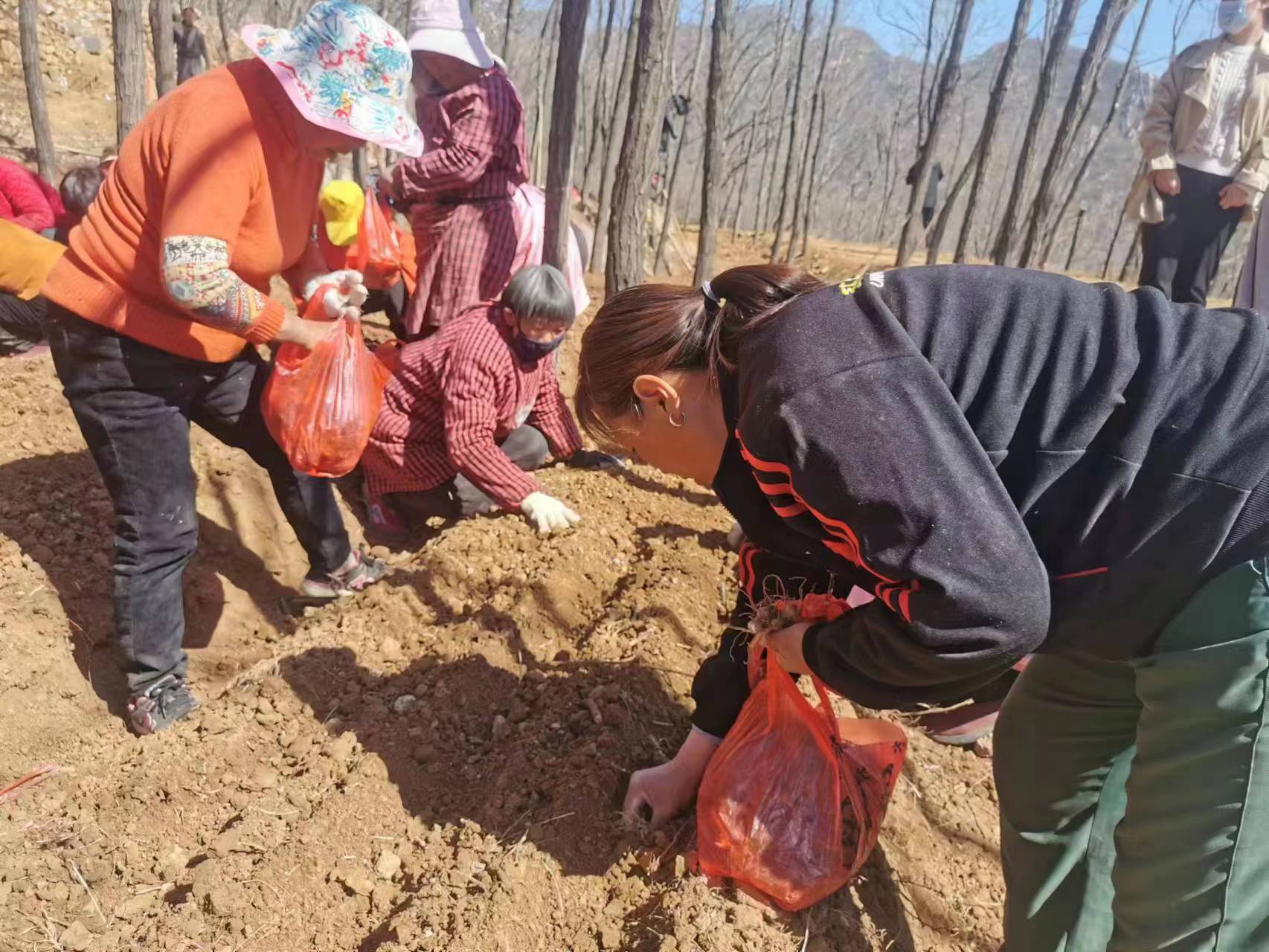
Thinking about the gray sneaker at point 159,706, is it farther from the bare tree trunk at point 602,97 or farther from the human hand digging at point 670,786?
the bare tree trunk at point 602,97

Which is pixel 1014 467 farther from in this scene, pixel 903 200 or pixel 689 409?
pixel 903 200

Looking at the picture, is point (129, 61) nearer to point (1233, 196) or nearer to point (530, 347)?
point (530, 347)

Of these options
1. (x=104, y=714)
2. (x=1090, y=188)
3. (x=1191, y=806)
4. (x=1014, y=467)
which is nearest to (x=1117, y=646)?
(x=1191, y=806)

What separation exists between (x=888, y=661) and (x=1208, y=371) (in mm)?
547

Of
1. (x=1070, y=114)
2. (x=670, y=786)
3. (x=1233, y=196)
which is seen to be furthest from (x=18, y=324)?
(x=1070, y=114)

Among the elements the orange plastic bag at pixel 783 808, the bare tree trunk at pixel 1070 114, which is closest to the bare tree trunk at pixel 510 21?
the bare tree trunk at pixel 1070 114

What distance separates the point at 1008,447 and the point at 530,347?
7.72 ft

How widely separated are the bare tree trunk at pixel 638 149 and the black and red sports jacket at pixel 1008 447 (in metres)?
2.70

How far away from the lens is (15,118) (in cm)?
1337

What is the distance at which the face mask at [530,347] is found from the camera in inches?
127

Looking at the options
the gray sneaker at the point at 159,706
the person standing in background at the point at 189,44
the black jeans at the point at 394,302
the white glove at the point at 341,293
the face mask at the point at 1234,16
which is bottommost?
the gray sneaker at the point at 159,706

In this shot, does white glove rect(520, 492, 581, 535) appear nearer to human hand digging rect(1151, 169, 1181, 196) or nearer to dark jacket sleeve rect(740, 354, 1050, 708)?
dark jacket sleeve rect(740, 354, 1050, 708)

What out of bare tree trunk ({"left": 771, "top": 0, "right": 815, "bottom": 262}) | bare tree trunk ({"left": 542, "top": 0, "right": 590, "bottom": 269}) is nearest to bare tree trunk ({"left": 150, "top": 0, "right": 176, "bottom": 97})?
bare tree trunk ({"left": 542, "top": 0, "right": 590, "bottom": 269})

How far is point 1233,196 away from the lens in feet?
14.3
